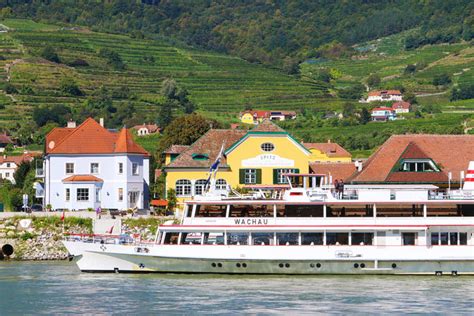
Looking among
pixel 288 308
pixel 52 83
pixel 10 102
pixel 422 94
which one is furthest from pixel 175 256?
pixel 422 94

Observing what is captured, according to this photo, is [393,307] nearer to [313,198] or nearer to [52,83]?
[313,198]

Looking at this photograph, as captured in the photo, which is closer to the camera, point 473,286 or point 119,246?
point 473,286

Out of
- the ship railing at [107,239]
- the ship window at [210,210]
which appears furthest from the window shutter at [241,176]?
the ship window at [210,210]

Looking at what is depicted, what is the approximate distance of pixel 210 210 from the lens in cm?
4947

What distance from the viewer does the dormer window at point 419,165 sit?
200 ft

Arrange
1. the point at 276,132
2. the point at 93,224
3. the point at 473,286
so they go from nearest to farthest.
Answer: the point at 473,286
the point at 93,224
the point at 276,132

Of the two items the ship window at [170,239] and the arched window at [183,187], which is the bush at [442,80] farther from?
the ship window at [170,239]

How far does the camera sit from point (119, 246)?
49.0m

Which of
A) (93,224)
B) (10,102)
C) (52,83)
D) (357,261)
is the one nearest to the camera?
(357,261)

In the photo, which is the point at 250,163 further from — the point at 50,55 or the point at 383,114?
the point at 50,55

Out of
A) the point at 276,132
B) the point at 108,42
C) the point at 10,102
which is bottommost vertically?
the point at 276,132

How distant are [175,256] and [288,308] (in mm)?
8973

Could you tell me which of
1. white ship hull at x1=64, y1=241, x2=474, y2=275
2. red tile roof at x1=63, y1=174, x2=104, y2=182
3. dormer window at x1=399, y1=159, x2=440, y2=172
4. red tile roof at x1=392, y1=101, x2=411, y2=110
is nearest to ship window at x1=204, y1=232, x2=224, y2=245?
white ship hull at x1=64, y1=241, x2=474, y2=275

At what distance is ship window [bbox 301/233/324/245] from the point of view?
4838cm
